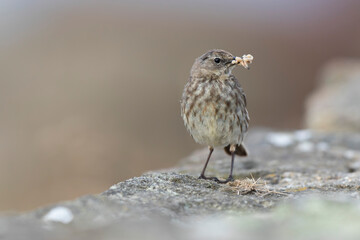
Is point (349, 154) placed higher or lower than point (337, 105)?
lower

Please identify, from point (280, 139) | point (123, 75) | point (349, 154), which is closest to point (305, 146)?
point (280, 139)

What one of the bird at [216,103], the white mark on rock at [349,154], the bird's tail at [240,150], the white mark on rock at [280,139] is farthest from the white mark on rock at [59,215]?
the white mark on rock at [280,139]

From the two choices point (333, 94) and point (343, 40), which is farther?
point (343, 40)

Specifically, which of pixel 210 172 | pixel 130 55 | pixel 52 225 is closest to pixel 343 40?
pixel 130 55

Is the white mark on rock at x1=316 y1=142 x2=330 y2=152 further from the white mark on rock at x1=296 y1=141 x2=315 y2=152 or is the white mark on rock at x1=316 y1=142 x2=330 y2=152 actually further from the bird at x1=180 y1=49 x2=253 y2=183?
the bird at x1=180 y1=49 x2=253 y2=183

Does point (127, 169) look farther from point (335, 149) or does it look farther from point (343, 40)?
point (343, 40)

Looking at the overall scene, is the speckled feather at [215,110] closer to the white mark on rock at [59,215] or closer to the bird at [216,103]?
the bird at [216,103]

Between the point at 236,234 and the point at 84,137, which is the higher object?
the point at 84,137

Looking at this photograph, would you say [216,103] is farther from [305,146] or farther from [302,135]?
[302,135]
